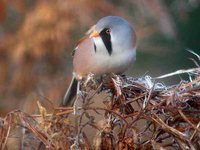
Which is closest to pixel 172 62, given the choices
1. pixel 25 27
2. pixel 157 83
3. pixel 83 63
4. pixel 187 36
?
pixel 187 36

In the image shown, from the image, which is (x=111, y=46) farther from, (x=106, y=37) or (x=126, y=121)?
(x=126, y=121)

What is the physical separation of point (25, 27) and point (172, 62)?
2973 millimetres

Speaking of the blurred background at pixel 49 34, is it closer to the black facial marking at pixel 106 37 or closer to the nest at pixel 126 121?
the black facial marking at pixel 106 37

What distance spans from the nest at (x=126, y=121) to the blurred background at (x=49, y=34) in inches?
120

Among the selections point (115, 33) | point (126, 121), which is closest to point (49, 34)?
point (115, 33)

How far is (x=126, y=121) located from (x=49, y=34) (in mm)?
3320

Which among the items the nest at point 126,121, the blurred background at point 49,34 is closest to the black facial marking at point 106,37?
the nest at point 126,121

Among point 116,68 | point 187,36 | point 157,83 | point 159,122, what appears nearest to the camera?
point 159,122

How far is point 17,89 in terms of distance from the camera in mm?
5527

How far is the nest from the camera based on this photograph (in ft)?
5.90

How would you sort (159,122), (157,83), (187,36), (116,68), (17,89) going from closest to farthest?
(159,122) → (157,83) → (116,68) → (17,89) → (187,36)

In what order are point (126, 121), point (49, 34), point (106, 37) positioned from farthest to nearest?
point (49, 34) < point (106, 37) < point (126, 121)

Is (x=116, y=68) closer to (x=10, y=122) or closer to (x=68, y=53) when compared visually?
(x=10, y=122)

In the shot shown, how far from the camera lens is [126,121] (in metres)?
1.82
